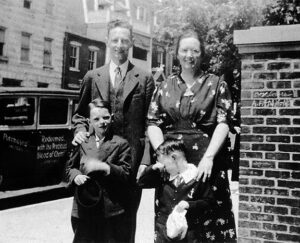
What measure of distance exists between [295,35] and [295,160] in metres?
1.02

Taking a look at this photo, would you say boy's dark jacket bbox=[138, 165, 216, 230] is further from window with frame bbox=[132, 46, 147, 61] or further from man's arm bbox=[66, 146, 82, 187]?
window with frame bbox=[132, 46, 147, 61]

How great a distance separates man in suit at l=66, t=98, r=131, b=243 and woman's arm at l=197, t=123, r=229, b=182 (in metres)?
0.61

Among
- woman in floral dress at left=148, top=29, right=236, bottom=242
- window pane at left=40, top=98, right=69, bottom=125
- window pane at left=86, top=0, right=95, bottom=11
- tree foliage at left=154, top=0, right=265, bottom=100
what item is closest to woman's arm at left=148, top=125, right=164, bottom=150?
woman in floral dress at left=148, top=29, right=236, bottom=242

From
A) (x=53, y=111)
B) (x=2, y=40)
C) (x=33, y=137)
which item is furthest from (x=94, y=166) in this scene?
(x=2, y=40)

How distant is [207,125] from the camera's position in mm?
2973

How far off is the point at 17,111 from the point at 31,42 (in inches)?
528

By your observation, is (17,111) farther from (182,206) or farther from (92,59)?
(92,59)

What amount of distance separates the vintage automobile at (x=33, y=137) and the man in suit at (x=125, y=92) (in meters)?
4.05

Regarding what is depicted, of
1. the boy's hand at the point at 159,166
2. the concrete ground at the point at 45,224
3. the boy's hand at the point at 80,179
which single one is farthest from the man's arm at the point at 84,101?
the concrete ground at the point at 45,224

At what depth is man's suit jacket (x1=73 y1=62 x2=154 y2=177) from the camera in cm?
344

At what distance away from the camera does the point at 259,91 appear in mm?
3631

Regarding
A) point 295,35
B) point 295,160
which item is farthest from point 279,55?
point 295,160

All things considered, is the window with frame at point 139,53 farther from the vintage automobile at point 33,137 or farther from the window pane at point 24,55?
→ the vintage automobile at point 33,137

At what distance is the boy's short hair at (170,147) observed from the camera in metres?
2.88
